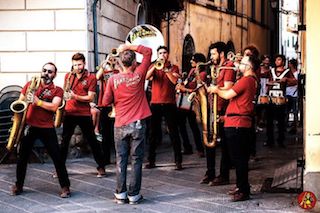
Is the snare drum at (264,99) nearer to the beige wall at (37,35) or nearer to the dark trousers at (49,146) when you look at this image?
the beige wall at (37,35)

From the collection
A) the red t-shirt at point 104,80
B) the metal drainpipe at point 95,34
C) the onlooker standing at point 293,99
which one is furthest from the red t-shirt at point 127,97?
the onlooker standing at point 293,99

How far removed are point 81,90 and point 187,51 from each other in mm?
12418

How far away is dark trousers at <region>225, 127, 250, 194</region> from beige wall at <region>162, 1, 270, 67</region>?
1131cm

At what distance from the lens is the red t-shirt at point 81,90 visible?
8789mm

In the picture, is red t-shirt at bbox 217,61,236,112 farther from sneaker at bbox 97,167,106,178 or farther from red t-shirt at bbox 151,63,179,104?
sneaker at bbox 97,167,106,178

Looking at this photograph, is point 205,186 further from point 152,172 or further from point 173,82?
point 173,82

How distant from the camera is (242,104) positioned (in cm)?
722

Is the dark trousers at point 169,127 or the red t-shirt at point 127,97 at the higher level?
the red t-shirt at point 127,97

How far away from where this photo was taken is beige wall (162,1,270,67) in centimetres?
1962

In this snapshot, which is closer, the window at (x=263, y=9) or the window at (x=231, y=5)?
the window at (x=231, y=5)

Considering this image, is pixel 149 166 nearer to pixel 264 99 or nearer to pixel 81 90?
pixel 81 90

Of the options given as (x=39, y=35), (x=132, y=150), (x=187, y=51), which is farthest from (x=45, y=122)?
(x=187, y=51)

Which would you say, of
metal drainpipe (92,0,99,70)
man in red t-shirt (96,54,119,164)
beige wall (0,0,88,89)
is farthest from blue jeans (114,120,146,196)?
metal drainpipe (92,0,99,70)

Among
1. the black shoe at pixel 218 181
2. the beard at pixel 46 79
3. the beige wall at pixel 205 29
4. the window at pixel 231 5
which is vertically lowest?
the black shoe at pixel 218 181
